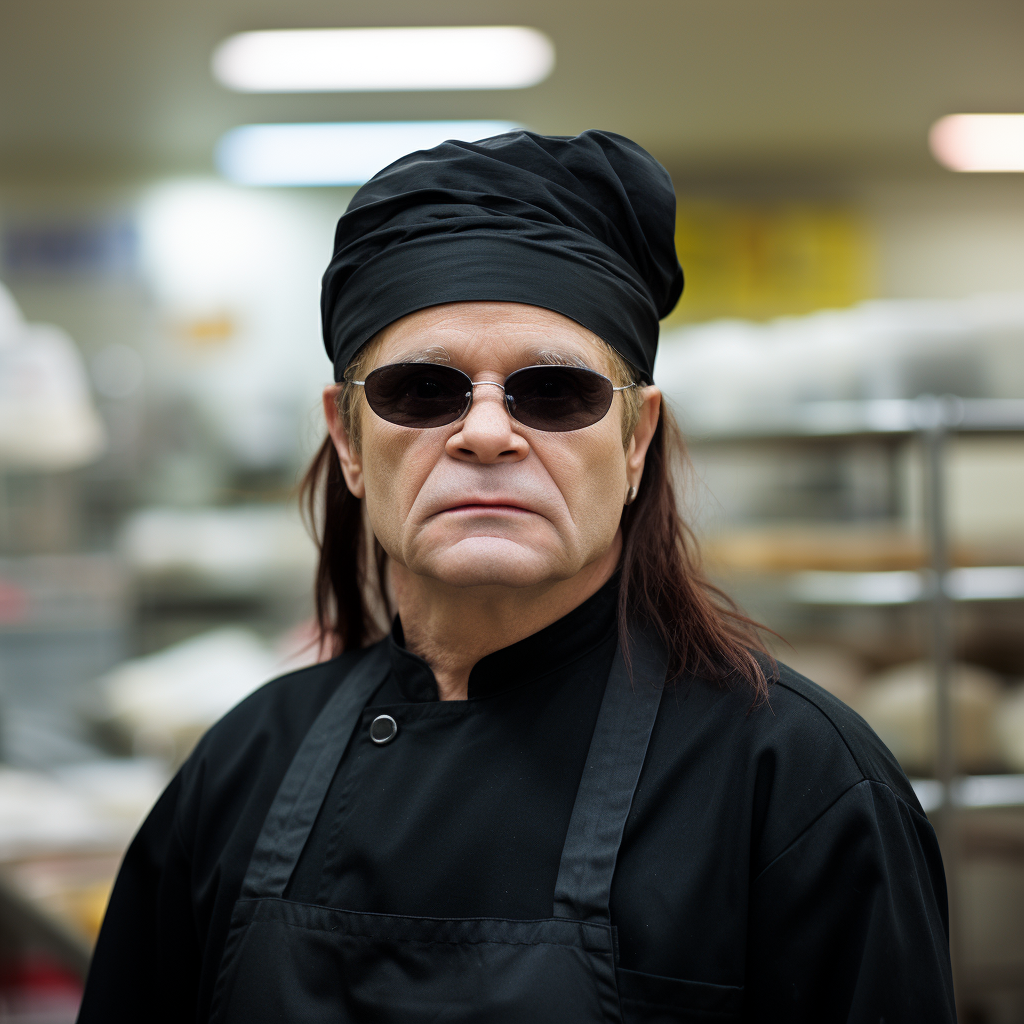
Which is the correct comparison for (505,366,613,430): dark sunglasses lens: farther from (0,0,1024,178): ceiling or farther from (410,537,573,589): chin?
(0,0,1024,178): ceiling

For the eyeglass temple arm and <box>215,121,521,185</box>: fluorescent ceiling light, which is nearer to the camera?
the eyeglass temple arm

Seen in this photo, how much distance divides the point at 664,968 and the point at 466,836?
0.22m

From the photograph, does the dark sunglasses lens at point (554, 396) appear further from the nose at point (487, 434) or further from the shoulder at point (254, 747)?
the shoulder at point (254, 747)

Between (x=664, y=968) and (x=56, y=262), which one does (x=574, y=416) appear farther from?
(x=56, y=262)

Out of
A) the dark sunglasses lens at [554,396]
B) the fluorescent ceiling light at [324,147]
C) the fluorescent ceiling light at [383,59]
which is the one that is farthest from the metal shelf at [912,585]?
the fluorescent ceiling light at [324,147]

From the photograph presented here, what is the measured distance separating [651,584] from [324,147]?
12.7ft

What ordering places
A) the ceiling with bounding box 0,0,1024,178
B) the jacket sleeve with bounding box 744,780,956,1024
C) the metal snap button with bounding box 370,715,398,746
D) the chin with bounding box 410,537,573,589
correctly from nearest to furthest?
the jacket sleeve with bounding box 744,780,956,1024, the chin with bounding box 410,537,573,589, the metal snap button with bounding box 370,715,398,746, the ceiling with bounding box 0,0,1024,178

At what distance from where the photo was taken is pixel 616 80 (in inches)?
160

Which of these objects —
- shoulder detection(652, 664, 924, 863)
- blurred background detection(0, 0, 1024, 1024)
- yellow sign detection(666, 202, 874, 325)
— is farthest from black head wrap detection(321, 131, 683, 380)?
yellow sign detection(666, 202, 874, 325)

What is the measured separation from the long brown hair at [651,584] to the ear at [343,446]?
0.08 meters

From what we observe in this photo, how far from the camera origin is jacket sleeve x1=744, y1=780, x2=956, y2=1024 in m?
0.86

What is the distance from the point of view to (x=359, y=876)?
1.01m

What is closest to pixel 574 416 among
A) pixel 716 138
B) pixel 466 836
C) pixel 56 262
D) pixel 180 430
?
pixel 466 836

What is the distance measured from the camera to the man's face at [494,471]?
100 cm
